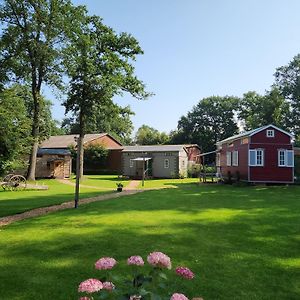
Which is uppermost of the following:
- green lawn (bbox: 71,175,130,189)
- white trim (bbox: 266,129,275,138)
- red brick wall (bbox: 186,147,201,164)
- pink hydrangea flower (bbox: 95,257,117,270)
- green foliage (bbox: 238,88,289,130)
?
green foliage (bbox: 238,88,289,130)

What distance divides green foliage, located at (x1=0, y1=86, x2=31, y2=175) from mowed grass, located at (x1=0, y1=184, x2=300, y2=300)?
2.46 meters

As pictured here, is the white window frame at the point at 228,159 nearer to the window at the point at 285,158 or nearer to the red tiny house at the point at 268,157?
the red tiny house at the point at 268,157

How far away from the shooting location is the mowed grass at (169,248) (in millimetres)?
5578

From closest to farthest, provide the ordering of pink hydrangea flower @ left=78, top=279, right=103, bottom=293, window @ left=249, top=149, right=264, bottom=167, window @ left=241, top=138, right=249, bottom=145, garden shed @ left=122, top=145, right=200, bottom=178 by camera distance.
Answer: pink hydrangea flower @ left=78, top=279, right=103, bottom=293
window @ left=249, top=149, right=264, bottom=167
window @ left=241, top=138, right=249, bottom=145
garden shed @ left=122, top=145, right=200, bottom=178

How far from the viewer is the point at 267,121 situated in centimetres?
5275

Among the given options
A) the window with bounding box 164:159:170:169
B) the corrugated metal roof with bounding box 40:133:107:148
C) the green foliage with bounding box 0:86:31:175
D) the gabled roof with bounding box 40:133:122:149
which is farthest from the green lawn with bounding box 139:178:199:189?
the corrugated metal roof with bounding box 40:133:107:148

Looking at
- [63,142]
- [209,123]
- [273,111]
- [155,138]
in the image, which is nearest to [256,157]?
[273,111]

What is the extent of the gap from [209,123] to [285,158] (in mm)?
46771

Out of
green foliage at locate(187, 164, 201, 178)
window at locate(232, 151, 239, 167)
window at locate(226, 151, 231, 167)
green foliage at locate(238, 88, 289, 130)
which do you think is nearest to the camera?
window at locate(232, 151, 239, 167)

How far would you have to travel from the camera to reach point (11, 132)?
1262 cm

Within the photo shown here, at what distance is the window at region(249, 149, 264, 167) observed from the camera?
28531 millimetres

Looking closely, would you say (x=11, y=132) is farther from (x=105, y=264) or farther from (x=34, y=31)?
(x=34, y=31)

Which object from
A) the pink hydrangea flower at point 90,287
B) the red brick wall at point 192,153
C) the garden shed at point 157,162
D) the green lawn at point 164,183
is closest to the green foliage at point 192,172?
the garden shed at point 157,162

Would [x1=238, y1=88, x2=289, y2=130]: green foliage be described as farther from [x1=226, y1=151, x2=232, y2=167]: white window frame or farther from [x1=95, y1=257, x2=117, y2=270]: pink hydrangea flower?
[x1=95, y1=257, x2=117, y2=270]: pink hydrangea flower
